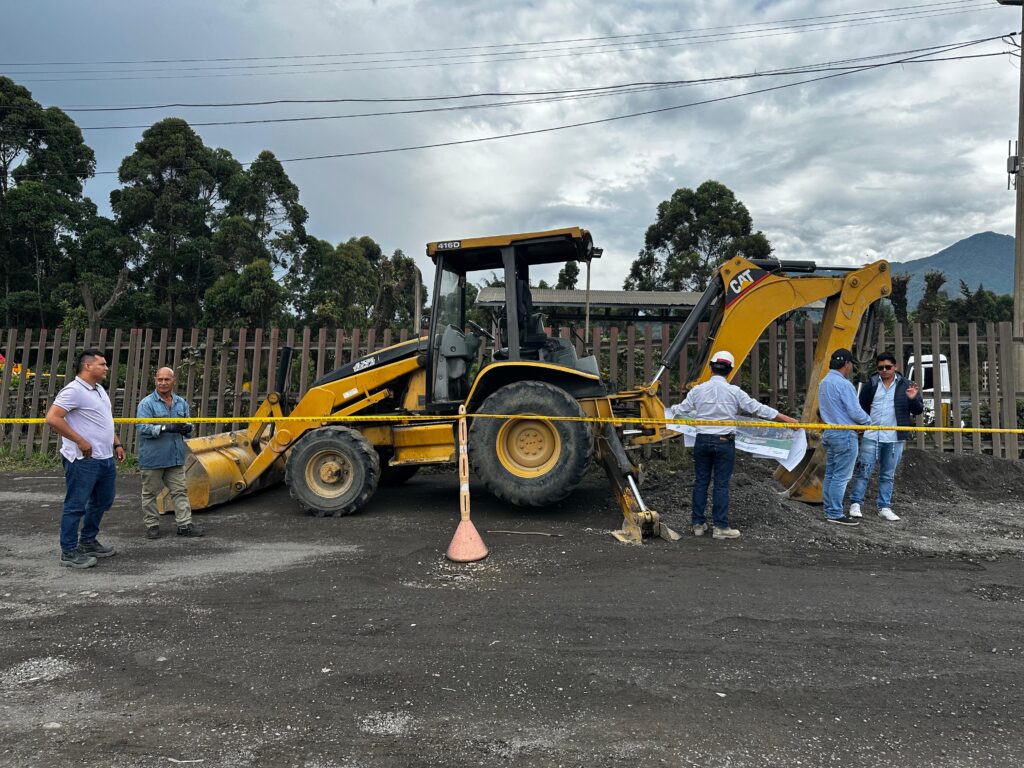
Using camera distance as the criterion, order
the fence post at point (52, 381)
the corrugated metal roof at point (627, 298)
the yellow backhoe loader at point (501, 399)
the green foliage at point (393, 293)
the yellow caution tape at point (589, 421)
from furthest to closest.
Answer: the green foliage at point (393, 293) → the corrugated metal roof at point (627, 298) → the fence post at point (52, 381) → the yellow backhoe loader at point (501, 399) → the yellow caution tape at point (589, 421)

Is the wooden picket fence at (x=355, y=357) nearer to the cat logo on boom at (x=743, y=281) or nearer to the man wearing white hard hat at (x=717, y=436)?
the cat logo on boom at (x=743, y=281)

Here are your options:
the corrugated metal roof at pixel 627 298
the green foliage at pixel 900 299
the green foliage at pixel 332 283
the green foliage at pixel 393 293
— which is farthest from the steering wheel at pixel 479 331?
the green foliage at pixel 900 299

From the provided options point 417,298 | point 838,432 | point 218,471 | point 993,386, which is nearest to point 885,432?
point 838,432

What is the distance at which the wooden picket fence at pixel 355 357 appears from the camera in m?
8.98

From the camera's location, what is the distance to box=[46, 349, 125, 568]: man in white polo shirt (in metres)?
4.90

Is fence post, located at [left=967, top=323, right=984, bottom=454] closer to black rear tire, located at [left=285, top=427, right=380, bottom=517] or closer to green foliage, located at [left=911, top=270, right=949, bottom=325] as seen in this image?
black rear tire, located at [left=285, top=427, right=380, bottom=517]

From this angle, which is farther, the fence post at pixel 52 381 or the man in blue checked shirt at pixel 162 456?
the fence post at pixel 52 381

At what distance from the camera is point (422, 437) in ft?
22.6

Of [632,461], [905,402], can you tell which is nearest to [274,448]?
[632,461]

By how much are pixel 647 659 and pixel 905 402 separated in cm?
509

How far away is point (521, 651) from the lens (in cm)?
334

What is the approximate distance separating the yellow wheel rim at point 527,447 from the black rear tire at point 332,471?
137cm

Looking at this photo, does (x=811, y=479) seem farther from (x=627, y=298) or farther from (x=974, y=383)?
(x=627, y=298)

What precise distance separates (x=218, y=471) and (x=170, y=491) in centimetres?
94
